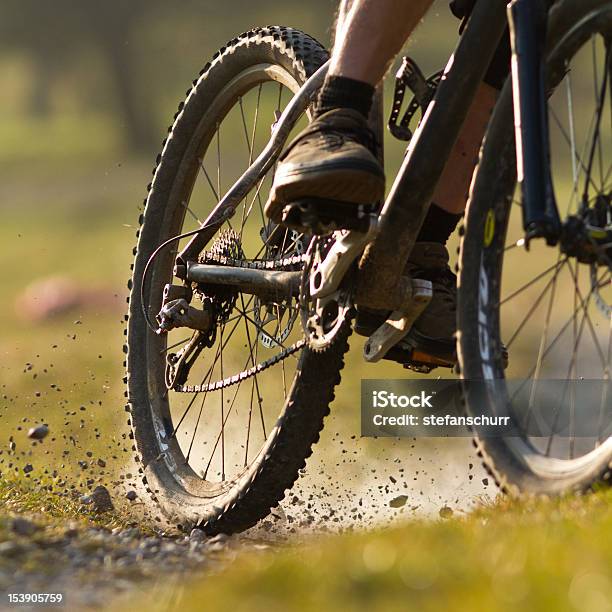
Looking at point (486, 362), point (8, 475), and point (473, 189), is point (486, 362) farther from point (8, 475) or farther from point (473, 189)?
point (8, 475)

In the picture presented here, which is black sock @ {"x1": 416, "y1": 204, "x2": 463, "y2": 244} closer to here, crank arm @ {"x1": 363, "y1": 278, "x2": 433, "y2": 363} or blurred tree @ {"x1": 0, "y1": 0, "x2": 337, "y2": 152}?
crank arm @ {"x1": 363, "y1": 278, "x2": 433, "y2": 363}

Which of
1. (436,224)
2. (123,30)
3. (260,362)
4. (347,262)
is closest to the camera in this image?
(347,262)

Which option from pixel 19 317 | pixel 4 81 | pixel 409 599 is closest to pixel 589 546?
pixel 409 599

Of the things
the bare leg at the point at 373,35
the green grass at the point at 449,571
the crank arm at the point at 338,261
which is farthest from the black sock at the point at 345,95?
the green grass at the point at 449,571

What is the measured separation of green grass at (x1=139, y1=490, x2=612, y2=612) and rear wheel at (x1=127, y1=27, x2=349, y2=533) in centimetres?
133

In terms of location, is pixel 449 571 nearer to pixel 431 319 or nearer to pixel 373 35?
pixel 431 319

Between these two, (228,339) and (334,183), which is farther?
(228,339)

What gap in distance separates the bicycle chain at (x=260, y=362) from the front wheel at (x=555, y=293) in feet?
3.08

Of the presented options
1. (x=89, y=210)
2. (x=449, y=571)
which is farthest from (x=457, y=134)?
(x=89, y=210)

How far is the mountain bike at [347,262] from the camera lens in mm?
2926

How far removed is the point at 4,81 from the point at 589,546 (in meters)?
26.8

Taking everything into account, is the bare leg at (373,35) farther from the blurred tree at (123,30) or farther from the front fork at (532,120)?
the blurred tree at (123,30)

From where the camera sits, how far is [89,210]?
64.1ft

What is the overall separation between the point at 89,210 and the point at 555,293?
16821 mm
